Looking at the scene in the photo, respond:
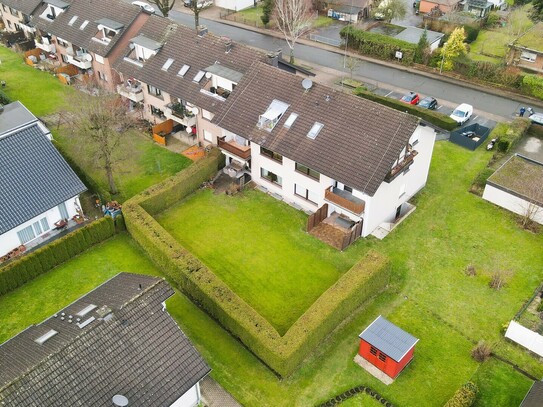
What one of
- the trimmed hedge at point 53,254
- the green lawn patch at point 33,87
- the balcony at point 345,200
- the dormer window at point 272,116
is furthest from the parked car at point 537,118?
the green lawn patch at point 33,87

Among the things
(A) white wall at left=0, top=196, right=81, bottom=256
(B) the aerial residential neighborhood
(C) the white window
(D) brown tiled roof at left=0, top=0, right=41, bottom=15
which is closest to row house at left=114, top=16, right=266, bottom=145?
(B) the aerial residential neighborhood

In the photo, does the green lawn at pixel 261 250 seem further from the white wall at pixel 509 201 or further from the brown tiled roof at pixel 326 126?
the white wall at pixel 509 201

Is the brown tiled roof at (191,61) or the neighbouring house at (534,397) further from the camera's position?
the brown tiled roof at (191,61)

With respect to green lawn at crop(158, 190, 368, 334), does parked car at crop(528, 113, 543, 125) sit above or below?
above

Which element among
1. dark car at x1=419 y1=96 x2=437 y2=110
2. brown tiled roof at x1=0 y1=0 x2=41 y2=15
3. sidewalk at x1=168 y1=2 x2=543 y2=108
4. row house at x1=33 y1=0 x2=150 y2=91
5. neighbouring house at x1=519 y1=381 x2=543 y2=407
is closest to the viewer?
neighbouring house at x1=519 y1=381 x2=543 y2=407

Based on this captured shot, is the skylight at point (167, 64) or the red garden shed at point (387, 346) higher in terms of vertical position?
the skylight at point (167, 64)

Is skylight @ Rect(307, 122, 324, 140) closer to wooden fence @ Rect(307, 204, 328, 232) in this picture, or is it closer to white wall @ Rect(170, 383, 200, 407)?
wooden fence @ Rect(307, 204, 328, 232)

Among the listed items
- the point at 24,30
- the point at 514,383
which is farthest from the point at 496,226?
the point at 24,30

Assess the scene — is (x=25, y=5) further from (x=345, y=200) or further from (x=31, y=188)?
(x=345, y=200)
